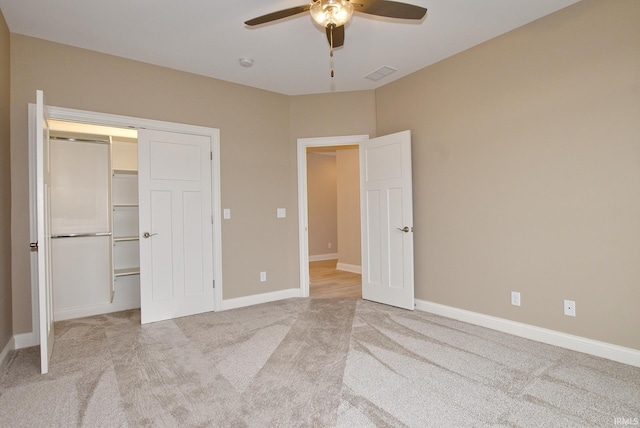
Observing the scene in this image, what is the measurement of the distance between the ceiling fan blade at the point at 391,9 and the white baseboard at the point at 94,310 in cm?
402

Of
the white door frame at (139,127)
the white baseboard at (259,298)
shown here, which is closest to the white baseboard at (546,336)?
the white baseboard at (259,298)

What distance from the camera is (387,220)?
13.3 feet

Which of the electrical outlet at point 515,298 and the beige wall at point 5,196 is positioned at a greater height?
the beige wall at point 5,196

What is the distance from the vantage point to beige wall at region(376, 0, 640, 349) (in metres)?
2.45

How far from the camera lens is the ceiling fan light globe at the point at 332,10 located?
1976 millimetres

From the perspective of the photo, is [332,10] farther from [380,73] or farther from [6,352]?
[6,352]

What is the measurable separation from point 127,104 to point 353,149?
3982 mm

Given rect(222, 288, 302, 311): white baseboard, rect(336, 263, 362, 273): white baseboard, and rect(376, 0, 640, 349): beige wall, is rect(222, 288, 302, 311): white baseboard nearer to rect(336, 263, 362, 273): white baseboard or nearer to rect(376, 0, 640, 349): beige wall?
rect(376, 0, 640, 349): beige wall

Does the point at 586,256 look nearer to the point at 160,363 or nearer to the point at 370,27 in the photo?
the point at 370,27

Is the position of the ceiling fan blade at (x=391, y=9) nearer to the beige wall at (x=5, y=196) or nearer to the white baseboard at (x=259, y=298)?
the beige wall at (x=5, y=196)

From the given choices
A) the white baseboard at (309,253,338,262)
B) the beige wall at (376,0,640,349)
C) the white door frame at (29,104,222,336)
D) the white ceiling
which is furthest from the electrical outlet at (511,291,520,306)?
the white baseboard at (309,253,338,262)

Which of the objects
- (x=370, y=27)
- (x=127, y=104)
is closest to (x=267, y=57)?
(x=370, y=27)

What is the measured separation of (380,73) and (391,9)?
1.89m

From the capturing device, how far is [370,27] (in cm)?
294
